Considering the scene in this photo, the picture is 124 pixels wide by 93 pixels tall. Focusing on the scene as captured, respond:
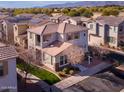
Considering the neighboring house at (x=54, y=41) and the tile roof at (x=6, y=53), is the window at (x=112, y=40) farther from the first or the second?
the tile roof at (x=6, y=53)

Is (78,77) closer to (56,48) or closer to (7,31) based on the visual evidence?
(56,48)

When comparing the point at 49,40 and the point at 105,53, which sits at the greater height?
the point at 49,40

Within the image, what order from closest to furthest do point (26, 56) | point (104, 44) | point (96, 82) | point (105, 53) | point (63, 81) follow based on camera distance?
point (96, 82)
point (63, 81)
point (26, 56)
point (105, 53)
point (104, 44)

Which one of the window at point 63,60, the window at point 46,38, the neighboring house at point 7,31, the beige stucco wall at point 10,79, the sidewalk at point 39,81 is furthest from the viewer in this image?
the neighboring house at point 7,31

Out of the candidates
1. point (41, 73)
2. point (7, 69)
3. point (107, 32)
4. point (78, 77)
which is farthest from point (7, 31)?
point (7, 69)

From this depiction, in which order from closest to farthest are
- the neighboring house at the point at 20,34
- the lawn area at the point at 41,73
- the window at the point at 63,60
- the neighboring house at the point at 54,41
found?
the lawn area at the point at 41,73, the window at the point at 63,60, the neighboring house at the point at 54,41, the neighboring house at the point at 20,34

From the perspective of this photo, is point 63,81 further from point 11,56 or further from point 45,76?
point 11,56

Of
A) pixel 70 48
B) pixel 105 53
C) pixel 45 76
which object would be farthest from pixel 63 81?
pixel 105 53

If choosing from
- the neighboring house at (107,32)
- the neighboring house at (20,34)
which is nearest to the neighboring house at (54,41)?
the neighboring house at (20,34)
